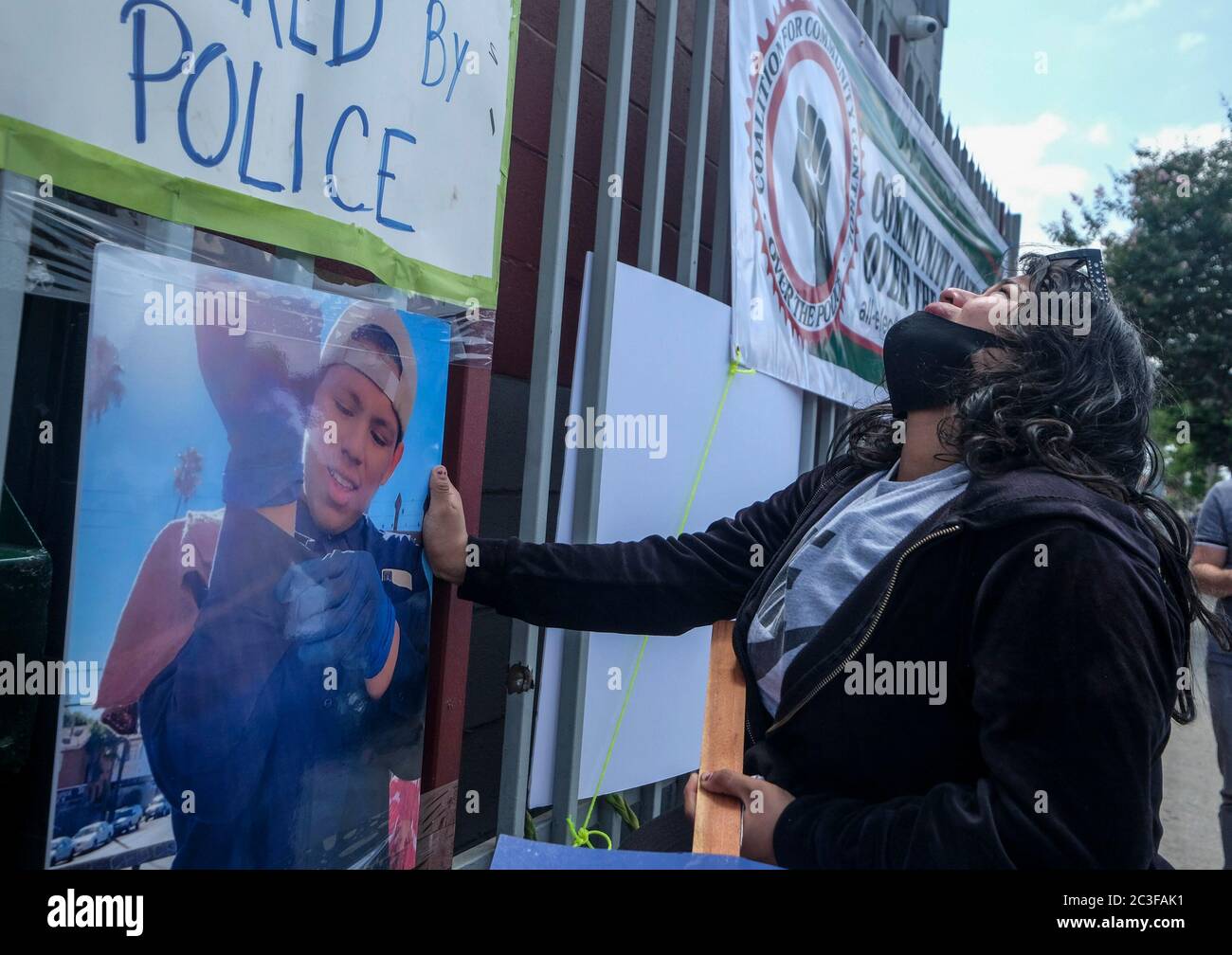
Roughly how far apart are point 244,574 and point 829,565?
0.89 m

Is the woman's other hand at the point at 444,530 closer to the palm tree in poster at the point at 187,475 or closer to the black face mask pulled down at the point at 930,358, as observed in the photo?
the palm tree in poster at the point at 187,475

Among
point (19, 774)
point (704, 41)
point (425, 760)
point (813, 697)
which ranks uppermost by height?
point (704, 41)

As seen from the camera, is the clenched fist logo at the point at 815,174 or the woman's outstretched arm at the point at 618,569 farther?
the clenched fist logo at the point at 815,174

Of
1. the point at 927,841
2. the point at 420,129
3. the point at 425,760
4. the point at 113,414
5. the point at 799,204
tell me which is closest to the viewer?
the point at 113,414

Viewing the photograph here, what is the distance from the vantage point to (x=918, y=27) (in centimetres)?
492

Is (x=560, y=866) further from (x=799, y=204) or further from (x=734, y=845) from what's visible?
(x=799, y=204)

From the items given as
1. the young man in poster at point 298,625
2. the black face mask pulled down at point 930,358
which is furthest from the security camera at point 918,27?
the young man in poster at point 298,625

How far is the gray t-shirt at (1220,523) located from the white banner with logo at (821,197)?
1.29m

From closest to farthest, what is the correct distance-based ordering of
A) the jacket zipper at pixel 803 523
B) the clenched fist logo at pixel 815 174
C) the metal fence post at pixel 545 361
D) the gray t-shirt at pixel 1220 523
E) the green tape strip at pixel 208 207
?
the green tape strip at pixel 208 207, the jacket zipper at pixel 803 523, the metal fence post at pixel 545 361, the clenched fist logo at pixel 815 174, the gray t-shirt at pixel 1220 523

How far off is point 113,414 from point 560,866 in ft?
2.56

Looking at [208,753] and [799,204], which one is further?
[799,204]

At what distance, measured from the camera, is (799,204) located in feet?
10.2

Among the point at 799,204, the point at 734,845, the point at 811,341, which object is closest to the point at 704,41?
the point at 799,204

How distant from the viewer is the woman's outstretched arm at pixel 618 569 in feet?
5.76
